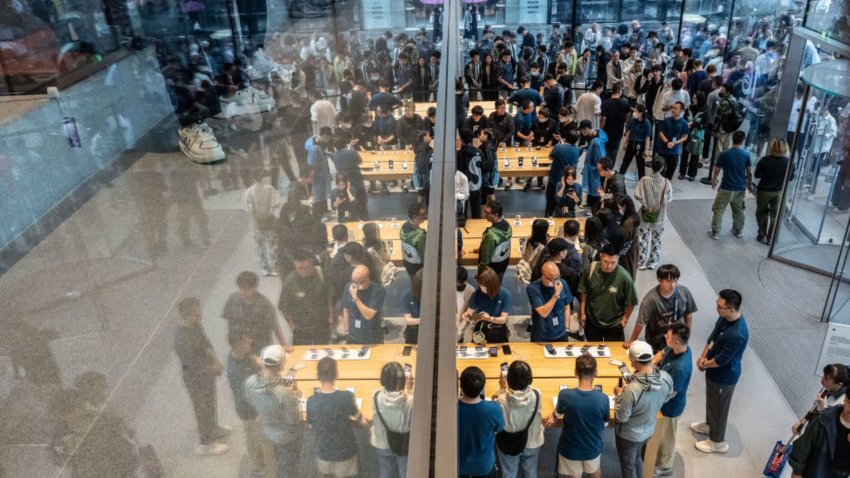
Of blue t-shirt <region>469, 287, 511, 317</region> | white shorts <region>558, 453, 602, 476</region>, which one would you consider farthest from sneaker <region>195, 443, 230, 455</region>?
blue t-shirt <region>469, 287, 511, 317</region>

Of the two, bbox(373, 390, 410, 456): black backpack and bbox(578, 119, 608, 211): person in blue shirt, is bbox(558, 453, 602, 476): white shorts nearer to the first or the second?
bbox(373, 390, 410, 456): black backpack

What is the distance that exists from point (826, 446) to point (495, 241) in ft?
11.0

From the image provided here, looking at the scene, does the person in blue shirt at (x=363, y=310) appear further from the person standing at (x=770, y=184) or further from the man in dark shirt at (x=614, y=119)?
the man in dark shirt at (x=614, y=119)

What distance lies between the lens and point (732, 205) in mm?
8844

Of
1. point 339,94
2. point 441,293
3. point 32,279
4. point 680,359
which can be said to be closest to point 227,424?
point 441,293

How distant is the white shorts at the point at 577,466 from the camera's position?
15.6 feet

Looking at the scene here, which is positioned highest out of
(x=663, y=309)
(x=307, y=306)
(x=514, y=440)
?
(x=307, y=306)

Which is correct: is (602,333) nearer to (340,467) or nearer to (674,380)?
(674,380)

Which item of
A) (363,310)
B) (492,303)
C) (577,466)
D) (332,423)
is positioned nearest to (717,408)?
(577,466)

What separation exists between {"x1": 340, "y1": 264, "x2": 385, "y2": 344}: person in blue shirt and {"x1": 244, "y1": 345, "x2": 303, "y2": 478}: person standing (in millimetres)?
384

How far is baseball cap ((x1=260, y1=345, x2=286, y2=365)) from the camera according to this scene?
2.97 m

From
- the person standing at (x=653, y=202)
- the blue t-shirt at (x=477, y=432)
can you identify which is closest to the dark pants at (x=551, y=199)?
the person standing at (x=653, y=202)

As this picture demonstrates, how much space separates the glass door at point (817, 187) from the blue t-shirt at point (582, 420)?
5.01 metres

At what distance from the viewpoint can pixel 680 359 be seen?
484 centimetres
